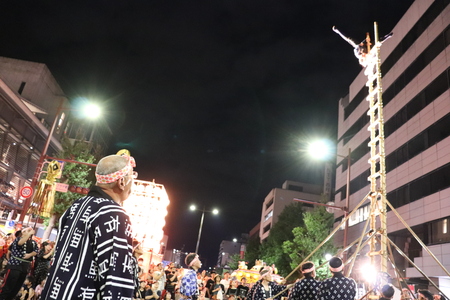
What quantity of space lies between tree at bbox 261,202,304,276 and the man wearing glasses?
38868 mm

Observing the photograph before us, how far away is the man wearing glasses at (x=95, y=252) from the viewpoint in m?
2.24

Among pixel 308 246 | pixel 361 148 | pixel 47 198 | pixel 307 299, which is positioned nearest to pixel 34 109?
pixel 47 198

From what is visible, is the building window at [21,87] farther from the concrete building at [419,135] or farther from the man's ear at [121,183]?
the man's ear at [121,183]

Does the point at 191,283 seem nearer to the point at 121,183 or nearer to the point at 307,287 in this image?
the point at 307,287

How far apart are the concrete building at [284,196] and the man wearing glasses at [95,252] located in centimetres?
6765

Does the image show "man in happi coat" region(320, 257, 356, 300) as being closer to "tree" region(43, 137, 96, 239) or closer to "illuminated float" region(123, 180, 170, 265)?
"illuminated float" region(123, 180, 170, 265)

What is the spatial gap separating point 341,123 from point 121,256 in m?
45.3

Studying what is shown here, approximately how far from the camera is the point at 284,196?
70.1 meters

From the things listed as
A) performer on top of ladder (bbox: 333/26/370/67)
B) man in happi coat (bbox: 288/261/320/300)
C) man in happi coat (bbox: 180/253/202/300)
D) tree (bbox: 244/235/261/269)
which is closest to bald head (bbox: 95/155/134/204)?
man in happi coat (bbox: 288/261/320/300)

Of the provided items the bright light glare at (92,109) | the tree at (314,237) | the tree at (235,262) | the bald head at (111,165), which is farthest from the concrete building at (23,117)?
the tree at (235,262)

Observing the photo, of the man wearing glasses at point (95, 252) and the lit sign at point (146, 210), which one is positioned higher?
the lit sign at point (146, 210)

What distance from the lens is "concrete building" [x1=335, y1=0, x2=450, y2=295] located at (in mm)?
23156

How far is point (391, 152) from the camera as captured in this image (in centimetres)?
3077

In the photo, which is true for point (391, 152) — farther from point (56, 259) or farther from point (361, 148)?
point (56, 259)
